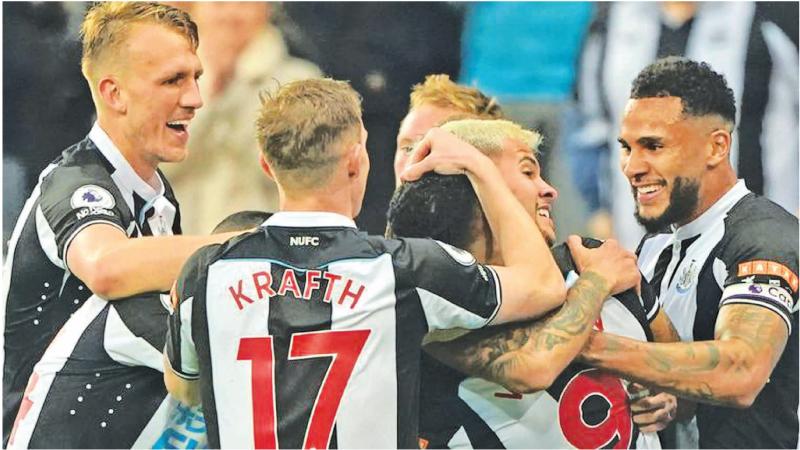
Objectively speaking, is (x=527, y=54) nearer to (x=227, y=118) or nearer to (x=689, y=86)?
(x=689, y=86)

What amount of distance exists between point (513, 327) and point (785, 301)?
90 cm

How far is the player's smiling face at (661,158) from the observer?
2.90m

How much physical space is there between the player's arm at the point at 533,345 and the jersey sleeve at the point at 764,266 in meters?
0.51

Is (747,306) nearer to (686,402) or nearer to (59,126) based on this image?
(686,402)

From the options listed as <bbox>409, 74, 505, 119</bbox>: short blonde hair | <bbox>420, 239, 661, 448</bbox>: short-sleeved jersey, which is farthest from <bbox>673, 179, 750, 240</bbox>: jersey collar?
<bbox>409, 74, 505, 119</bbox>: short blonde hair

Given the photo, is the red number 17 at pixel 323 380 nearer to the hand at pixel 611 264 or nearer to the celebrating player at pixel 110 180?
the celebrating player at pixel 110 180

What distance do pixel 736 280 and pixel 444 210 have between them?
0.93 m

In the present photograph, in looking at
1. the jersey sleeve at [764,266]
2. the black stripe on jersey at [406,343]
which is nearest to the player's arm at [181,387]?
the black stripe on jersey at [406,343]

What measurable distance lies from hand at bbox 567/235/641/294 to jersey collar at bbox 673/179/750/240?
0.42 meters

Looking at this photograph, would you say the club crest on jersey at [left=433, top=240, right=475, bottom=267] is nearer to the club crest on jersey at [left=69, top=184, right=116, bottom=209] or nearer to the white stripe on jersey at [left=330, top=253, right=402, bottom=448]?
the white stripe on jersey at [left=330, top=253, right=402, bottom=448]

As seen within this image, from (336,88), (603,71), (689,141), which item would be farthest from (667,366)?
(336,88)

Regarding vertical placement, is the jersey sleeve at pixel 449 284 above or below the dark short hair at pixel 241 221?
below

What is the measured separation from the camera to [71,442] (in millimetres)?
2773

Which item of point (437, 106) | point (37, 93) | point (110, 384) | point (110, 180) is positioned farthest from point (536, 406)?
point (37, 93)
